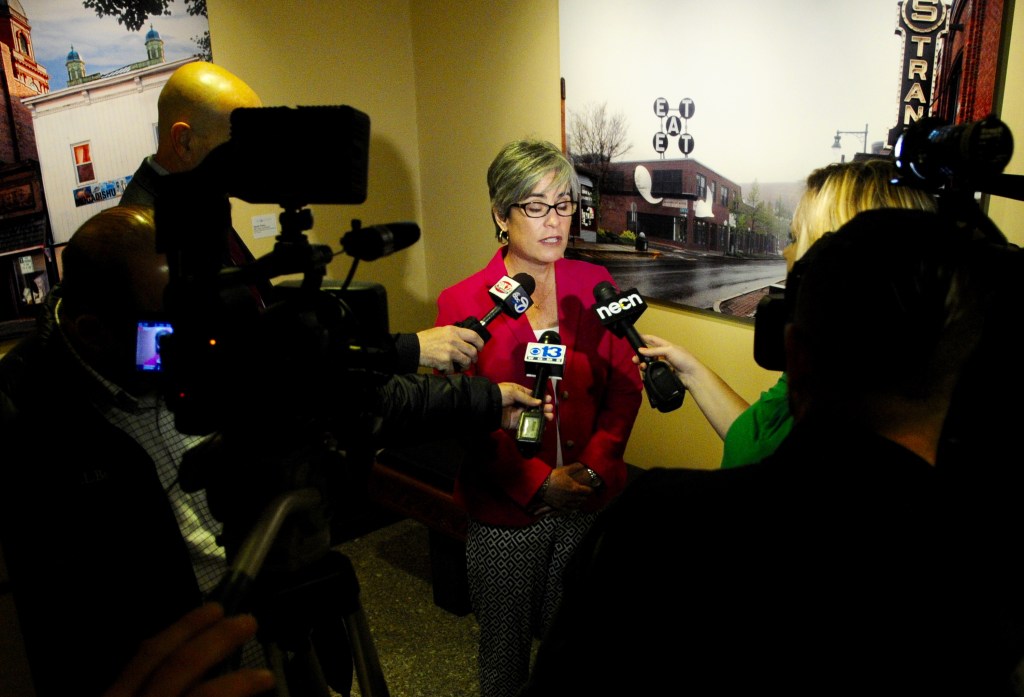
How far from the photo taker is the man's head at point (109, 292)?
845mm

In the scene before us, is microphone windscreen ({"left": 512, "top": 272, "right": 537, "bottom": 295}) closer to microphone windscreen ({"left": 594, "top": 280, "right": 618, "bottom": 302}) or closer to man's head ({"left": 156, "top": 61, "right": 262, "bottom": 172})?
microphone windscreen ({"left": 594, "top": 280, "right": 618, "bottom": 302})

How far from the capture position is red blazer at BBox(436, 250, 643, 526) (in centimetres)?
154

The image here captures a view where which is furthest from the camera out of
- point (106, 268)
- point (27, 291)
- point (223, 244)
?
point (27, 291)

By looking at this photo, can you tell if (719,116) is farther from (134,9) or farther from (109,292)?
(134,9)

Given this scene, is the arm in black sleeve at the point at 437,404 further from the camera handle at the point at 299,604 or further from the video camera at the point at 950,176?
the video camera at the point at 950,176

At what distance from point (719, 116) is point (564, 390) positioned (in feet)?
3.53

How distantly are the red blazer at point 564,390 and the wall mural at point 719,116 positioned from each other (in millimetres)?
669

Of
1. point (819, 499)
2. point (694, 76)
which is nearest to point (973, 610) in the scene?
point (819, 499)

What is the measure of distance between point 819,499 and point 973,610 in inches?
6.2

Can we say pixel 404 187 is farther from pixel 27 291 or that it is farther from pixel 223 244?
pixel 223 244

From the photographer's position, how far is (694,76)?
213cm

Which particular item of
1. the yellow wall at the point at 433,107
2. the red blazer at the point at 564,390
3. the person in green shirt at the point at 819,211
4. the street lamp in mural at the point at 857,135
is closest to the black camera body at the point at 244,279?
the person in green shirt at the point at 819,211

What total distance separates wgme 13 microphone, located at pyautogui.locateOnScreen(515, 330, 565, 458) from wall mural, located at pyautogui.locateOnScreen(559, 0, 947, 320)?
0.94 metres

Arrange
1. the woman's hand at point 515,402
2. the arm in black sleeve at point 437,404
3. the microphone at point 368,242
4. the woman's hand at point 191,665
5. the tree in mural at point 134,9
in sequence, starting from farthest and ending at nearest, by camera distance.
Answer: the tree in mural at point 134,9 < the woman's hand at point 515,402 < the arm in black sleeve at point 437,404 < the microphone at point 368,242 < the woman's hand at point 191,665
